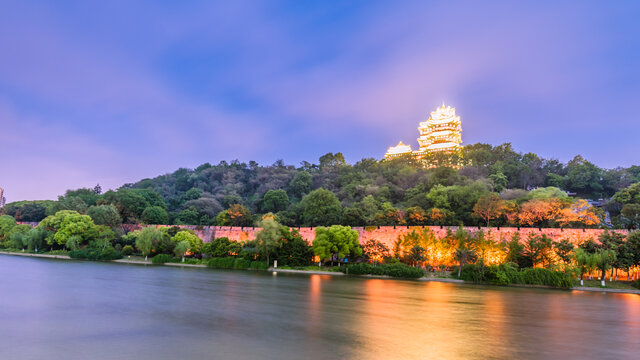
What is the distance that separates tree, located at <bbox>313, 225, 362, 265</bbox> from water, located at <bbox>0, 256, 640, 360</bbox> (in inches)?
448

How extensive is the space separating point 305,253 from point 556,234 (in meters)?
20.6

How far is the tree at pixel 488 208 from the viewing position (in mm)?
34000

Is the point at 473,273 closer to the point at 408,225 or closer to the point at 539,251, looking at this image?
the point at 539,251

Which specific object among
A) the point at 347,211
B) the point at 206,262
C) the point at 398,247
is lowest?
the point at 206,262

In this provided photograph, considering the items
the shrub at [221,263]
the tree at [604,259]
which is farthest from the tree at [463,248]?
the shrub at [221,263]

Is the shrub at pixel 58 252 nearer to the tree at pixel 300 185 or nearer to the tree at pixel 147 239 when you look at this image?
the tree at pixel 147 239

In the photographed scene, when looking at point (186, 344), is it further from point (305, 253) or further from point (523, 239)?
point (523, 239)

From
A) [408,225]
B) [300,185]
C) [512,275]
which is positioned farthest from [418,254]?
[300,185]

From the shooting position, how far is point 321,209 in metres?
42.2

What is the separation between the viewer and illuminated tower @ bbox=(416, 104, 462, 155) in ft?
246

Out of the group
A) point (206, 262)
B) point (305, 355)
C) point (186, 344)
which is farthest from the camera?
point (206, 262)

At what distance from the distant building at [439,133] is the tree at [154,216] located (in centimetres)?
4666

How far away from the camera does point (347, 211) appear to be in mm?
40031

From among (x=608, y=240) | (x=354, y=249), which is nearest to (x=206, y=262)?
(x=354, y=249)
